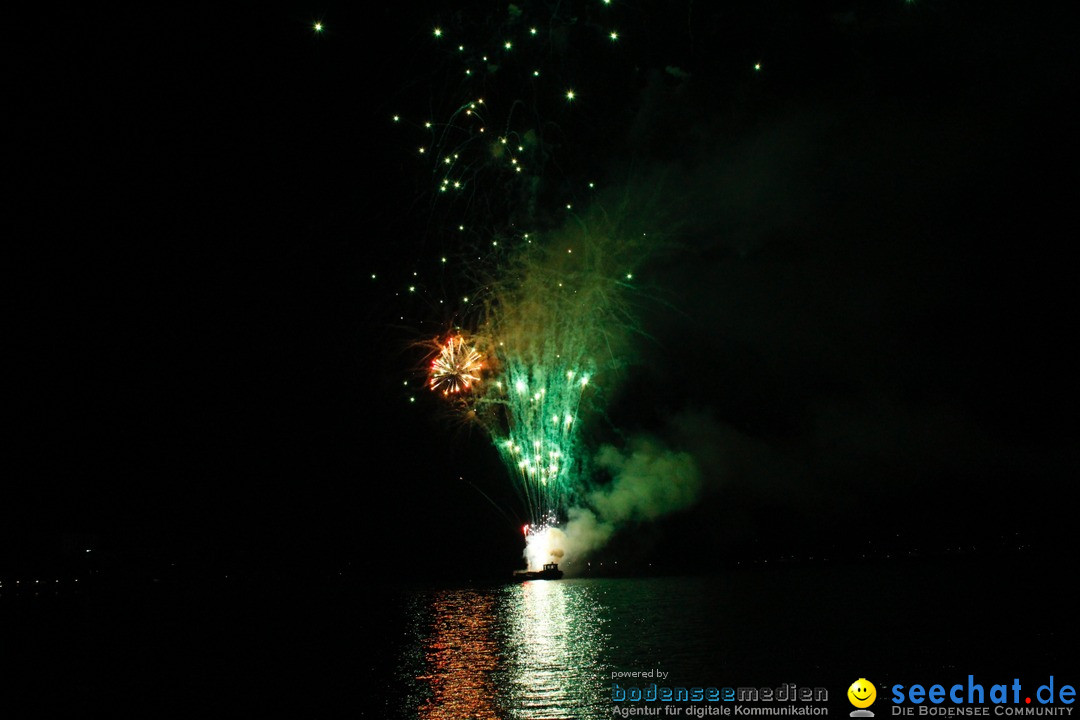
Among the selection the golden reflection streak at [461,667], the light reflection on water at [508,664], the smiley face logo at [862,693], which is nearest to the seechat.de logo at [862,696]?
the smiley face logo at [862,693]

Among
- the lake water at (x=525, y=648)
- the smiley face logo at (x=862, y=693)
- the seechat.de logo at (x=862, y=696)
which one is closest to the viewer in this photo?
the seechat.de logo at (x=862, y=696)

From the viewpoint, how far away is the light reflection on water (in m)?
7.84

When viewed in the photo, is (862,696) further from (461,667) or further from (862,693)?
(461,667)

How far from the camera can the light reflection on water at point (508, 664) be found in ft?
25.7

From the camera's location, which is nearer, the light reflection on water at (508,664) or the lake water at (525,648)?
the light reflection on water at (508,664)

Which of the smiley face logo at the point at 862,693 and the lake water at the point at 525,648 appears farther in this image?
the lake water at the point at 525,648

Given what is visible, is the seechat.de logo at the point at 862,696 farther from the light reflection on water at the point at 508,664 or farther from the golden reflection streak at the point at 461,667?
the golden reflection streak at the point at 461,667

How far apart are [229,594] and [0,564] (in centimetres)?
1587

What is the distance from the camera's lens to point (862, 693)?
8055 mm

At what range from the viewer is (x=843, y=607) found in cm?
1689

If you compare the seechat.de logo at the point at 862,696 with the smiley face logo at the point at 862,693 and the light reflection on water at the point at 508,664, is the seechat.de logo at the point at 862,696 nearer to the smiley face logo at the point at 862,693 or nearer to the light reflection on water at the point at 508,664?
the smiley face logo at the point at 862,693

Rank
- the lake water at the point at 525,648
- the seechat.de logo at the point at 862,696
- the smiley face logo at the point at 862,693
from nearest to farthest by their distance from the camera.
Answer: the seechat.de logo at the point at 862,696, the smiley face logo at the point at 862,693, the lake water at the point at 525,648

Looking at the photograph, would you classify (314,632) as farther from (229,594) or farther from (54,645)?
(229,594)

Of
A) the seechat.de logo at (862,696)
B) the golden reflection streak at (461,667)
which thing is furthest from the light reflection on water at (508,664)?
the seechat.de logo at (862,696)
